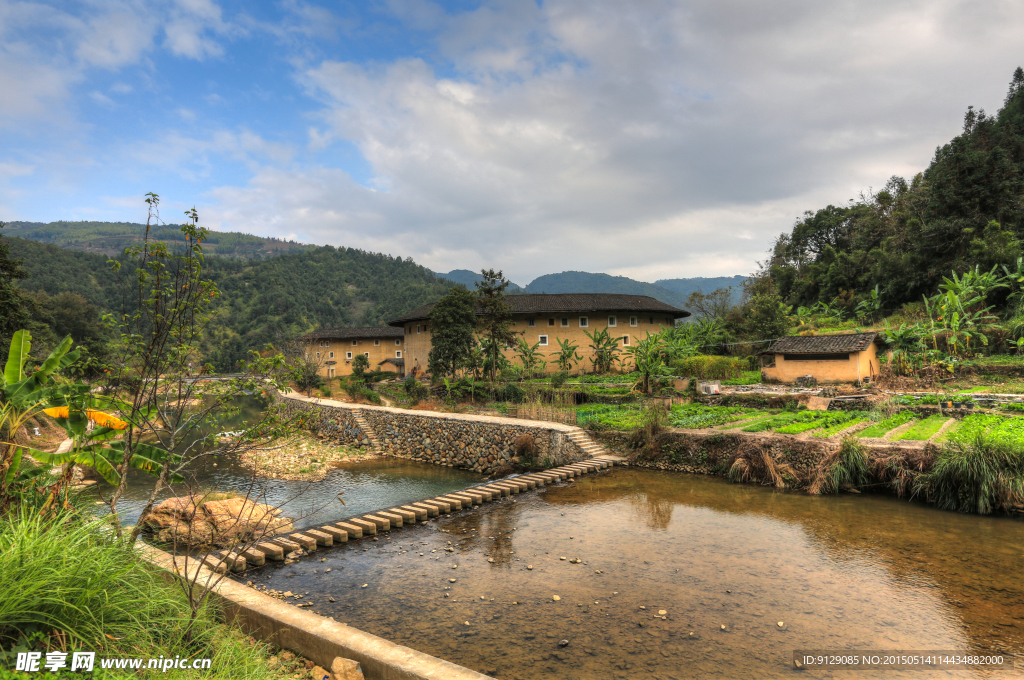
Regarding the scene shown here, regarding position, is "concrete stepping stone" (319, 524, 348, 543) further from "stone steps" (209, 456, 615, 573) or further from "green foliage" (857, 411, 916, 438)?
"green foliage" (857, 411, 916, 438)

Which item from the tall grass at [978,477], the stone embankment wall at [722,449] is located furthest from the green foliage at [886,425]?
the tall grass at [978,477]

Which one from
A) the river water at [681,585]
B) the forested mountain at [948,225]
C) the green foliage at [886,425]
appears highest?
the forested mountain at [948,225]

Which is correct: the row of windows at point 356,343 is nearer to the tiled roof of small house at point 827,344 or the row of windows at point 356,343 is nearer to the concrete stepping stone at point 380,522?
the tiled roof of small house at point 827,344

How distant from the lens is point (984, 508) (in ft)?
30.8

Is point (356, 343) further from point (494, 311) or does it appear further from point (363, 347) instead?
point (494, 311)

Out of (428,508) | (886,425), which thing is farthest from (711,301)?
(428,508)

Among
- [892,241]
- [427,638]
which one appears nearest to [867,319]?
[892,241]

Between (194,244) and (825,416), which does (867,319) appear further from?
(194,244)

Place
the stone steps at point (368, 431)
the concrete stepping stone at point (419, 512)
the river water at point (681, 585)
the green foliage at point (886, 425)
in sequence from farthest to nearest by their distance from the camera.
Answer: the stone steps at point (368, 431) < the green foliage at point (886, 425) < the concrete stepping stone at point (419, 512) < the river water at point (681, 585)

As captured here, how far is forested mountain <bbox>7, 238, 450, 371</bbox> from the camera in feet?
192

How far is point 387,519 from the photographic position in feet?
33.3

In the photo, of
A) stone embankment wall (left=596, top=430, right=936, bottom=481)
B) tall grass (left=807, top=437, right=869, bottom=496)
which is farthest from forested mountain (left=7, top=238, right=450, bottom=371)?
tall grass (left=807, top=437, right=869, bottom=496)

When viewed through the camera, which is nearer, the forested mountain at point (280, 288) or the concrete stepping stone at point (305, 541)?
the concrete stepping stone at point (305, 541)

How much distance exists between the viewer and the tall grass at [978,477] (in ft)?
30.3
